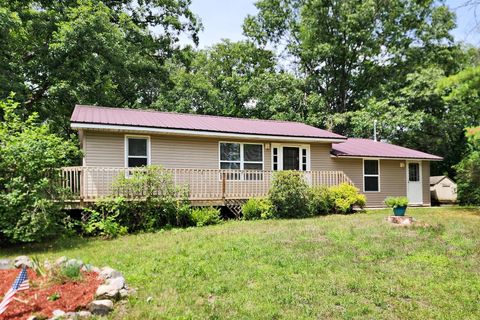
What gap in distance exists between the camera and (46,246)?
320 inches

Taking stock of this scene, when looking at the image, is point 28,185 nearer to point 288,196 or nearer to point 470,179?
point 288,196

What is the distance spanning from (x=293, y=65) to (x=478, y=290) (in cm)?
2805

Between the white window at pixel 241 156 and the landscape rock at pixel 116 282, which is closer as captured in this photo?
the landscape rock at pixel 116 282

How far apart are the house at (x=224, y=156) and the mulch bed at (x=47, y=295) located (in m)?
5.22

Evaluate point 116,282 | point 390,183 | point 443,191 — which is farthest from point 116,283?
point 443,191

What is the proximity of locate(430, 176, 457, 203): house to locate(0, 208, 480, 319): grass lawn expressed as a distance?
1087cm

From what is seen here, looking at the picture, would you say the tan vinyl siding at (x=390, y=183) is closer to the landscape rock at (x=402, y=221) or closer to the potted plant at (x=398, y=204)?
the potted plant at (x=398, y=204)

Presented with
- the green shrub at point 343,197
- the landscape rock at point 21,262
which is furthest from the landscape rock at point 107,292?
the green shrub at point 343,197

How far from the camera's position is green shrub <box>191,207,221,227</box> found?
35.4ft

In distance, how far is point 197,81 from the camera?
83.4 feet

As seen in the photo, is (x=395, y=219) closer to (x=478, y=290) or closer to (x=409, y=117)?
(x=478, y=290)

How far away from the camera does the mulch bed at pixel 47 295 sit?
4.15m

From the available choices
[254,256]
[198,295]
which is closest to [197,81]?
[254,256]

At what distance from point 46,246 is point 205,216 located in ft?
14.6
